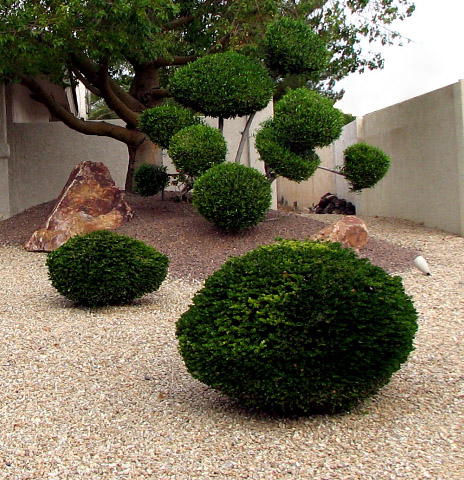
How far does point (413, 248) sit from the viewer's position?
1004 centimetres

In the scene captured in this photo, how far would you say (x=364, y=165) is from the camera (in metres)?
9.95

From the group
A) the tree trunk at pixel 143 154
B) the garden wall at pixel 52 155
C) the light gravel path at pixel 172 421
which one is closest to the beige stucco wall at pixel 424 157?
the garden wall at pixel 52 155

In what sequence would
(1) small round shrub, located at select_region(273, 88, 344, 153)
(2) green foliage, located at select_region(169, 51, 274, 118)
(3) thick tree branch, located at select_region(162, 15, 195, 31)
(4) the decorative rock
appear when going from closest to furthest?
(1) small round shrub, located at select_region(273, 88, 344, 153) < (2) green foliage, located at select_region(169, 51, 274, 118) < (3) thick tree branch, located at select_region(162, 15, 195, 31) < (4) the decorative rock

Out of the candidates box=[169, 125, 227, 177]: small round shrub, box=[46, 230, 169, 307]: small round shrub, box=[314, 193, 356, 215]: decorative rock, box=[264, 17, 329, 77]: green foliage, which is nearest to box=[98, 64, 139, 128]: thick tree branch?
box=[169, 125, 227, 177]: small round shrub

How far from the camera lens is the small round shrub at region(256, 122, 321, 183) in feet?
30.8

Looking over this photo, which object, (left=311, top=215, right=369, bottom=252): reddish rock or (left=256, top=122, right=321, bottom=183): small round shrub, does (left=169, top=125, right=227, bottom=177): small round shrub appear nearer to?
(left=256, top=122, right=321, bottom=183): small round shrub

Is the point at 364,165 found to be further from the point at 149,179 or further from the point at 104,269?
the point at 104,269

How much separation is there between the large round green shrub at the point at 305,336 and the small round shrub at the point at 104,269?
288 cm

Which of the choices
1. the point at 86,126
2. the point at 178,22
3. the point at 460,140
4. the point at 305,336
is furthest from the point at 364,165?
the point at 305,336

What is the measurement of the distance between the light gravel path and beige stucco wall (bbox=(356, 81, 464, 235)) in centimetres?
563

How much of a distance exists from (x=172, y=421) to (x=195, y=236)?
5845 millimetres

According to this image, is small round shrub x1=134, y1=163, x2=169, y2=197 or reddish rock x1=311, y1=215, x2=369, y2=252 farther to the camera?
small round shrub x1=134, y1=163, x2=169, y2=197

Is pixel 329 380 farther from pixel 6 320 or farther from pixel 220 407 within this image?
pixel 6 320

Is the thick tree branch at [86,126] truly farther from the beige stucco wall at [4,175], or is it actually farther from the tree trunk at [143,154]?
the beige stucco wall at [4,175]
